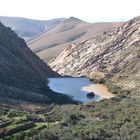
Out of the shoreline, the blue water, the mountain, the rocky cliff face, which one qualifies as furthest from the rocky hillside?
the rocky cliff face

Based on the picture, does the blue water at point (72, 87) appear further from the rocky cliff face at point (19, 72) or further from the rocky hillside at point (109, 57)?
the rocky hillside at point (109, 57)

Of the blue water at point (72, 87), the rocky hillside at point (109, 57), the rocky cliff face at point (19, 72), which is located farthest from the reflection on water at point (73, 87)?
the rocky hillside at point (109, 57)

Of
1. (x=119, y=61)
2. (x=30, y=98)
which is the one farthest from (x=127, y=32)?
(x=30, y=98)

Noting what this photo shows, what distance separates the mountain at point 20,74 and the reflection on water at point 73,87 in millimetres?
3575

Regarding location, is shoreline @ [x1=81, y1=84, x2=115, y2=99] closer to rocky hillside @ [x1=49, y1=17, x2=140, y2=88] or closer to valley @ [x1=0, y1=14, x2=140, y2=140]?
valley @ [x1=0, y1=14, x2=140, y2=140]

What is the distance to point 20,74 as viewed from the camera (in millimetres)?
125375

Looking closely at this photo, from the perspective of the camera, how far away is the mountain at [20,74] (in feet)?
357

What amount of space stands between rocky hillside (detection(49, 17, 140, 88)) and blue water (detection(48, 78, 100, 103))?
11.9 m

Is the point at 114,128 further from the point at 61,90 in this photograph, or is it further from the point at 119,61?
the point at 119,61

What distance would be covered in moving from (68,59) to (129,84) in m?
62.5

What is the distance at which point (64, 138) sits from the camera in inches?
2714

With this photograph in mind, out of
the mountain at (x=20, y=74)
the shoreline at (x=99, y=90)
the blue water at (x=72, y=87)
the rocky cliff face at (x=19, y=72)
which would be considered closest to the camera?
the mountain at (x=20, y=74)

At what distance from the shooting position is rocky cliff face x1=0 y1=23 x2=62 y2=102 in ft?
360

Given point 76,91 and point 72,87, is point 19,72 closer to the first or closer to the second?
point 76,91
